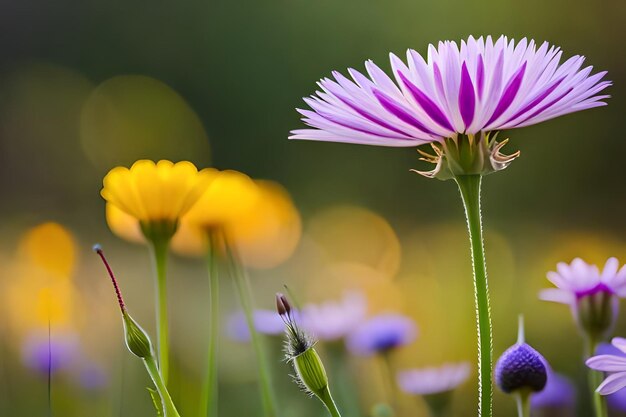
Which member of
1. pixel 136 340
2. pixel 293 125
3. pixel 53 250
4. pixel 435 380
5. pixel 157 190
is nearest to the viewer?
pixel 136 340

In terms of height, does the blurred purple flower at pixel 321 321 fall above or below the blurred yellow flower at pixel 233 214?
below

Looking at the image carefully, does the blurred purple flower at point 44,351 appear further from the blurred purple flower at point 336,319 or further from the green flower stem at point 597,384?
the green flower stem at point 597,384

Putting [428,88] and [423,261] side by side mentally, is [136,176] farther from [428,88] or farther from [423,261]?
[423,261]

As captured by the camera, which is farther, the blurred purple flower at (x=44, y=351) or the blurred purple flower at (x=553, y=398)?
the blurred purple flower at (x=44, y=351)

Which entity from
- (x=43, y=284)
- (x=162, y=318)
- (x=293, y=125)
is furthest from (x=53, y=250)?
(x=293, y=125)

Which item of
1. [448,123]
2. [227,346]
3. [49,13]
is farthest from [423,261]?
[448,123]

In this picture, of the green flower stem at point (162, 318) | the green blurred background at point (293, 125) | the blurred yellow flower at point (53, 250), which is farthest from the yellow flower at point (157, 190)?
the green blurred background at point (293, 125)

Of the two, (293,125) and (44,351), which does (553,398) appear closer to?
(44,351)
